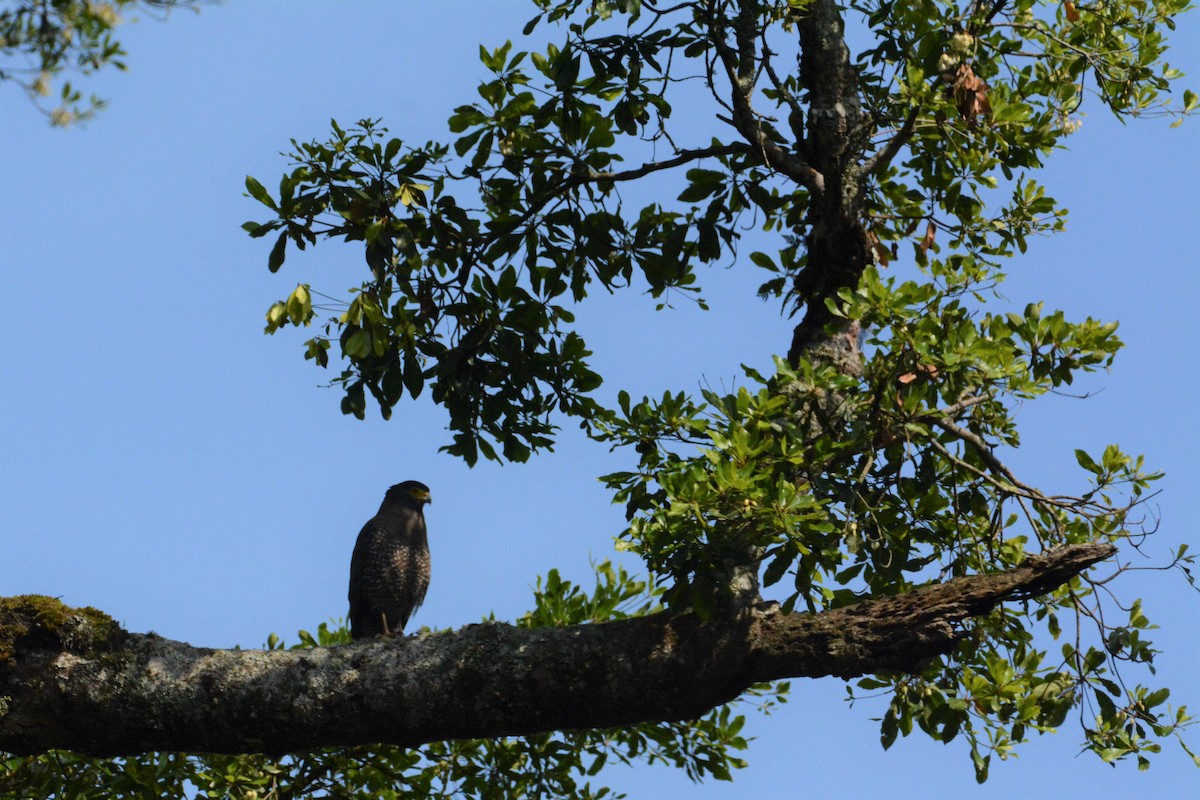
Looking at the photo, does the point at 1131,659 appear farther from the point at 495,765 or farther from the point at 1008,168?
the point at 495,765

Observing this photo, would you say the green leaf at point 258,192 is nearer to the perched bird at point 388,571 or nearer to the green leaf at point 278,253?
the green leaf at point 278,253

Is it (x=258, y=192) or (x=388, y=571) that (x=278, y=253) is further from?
(x=388, y=571)

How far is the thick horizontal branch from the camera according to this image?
4672mm

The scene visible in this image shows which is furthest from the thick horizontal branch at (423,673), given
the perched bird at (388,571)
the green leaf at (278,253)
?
the perched bird at (388,571)

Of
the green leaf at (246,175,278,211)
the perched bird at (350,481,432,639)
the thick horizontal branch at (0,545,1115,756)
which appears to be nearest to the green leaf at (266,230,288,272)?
the green leaf at (246,175,278,211)

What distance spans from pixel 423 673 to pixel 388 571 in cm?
390

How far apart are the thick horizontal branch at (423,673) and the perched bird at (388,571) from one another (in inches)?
144

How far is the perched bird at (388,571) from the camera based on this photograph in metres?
8.56

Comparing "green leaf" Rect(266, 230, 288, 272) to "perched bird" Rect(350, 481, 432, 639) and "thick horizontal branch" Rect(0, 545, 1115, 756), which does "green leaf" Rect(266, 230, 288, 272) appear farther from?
"perched bird" Rect(350, 481, 432, 639)

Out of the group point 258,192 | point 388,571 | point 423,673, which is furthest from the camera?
point 388,571

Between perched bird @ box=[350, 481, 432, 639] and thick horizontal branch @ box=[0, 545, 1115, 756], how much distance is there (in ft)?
12.0

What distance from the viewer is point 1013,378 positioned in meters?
5.05

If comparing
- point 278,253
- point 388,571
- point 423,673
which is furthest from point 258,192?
point 388,571

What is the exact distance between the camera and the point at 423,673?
4.77 metres
